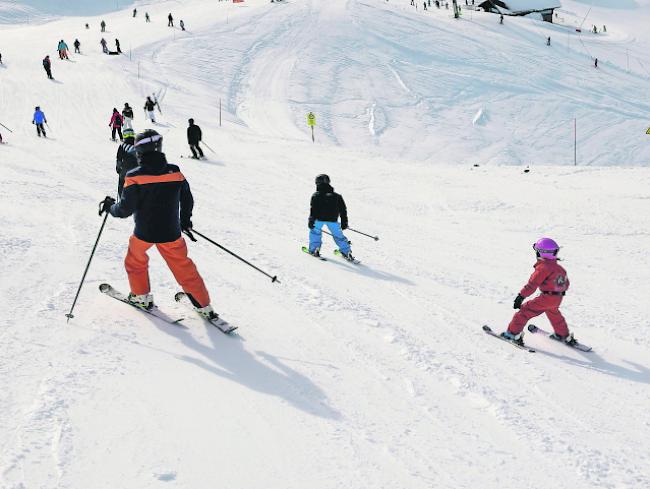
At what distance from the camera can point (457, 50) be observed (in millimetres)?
41688

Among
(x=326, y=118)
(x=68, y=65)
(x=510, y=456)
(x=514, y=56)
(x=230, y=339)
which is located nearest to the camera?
(x=510, y=456)

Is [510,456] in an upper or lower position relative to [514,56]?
lower

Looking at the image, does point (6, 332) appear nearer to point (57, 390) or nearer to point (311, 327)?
point (57, 390)

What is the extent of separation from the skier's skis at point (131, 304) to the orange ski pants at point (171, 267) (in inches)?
6.8

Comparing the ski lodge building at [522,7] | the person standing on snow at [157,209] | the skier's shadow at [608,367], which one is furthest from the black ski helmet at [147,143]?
the ski lodge building at [522,7]

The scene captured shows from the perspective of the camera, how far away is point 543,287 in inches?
227

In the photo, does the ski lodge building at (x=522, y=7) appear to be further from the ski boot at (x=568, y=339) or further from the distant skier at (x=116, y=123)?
the ski boot at (x=568, y=339)

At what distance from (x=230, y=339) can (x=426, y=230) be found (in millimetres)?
6641

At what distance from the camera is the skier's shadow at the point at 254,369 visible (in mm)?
4185

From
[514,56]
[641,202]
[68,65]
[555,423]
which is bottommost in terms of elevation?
[555,423]

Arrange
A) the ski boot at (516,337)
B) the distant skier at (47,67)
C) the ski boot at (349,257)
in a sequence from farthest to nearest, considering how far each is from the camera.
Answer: the distant skier at (47,67), the ski boot at (349,257), the ski boot at (516,337)

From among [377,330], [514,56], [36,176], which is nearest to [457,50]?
[514,56]

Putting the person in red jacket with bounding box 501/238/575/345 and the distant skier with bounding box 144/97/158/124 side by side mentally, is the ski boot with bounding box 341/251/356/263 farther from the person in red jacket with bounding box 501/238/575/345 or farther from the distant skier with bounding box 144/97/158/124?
the distant skier with bounding box 144/97/158/124

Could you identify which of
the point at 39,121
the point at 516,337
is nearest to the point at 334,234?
the point at 516,337
